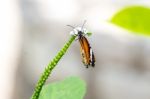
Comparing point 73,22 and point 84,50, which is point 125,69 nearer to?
point 73,22

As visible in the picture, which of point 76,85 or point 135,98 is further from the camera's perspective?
point 135,98

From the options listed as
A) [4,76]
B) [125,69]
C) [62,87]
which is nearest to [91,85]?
[125,69]

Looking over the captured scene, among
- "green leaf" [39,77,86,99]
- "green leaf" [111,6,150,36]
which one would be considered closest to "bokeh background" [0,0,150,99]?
"green leaf" [39,77,86,99]

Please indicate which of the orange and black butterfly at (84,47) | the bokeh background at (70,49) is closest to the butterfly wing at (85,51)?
the orange and black butterfly at (84,47)

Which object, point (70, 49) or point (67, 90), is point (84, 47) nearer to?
point (67, 90)

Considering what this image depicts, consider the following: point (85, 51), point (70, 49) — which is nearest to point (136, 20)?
point (85, 51)

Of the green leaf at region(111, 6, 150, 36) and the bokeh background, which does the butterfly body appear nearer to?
the green leaf at region(111, 6, 150, 36)

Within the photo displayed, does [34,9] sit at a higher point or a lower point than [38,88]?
higher
